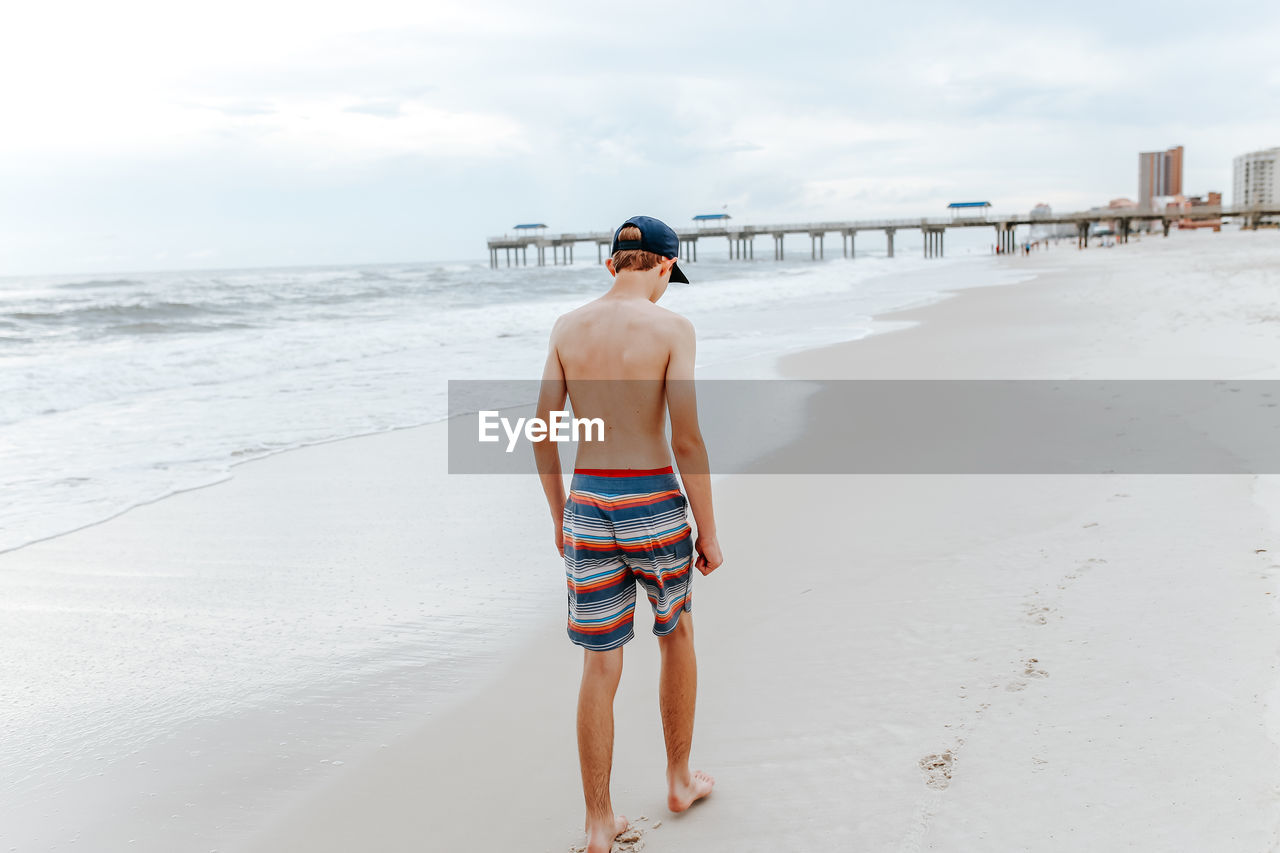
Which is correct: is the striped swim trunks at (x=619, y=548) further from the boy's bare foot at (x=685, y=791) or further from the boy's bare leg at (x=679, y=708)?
the boy's bare foot at (x=685, y=791)

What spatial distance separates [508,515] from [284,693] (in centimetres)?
224

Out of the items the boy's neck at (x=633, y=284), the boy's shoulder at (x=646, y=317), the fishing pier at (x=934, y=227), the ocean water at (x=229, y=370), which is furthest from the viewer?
the fishing pier at (x=934, y=227)

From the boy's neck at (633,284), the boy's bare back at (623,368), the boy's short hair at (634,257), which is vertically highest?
the boy's short hair at (634,257)

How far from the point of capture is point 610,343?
7.43ft

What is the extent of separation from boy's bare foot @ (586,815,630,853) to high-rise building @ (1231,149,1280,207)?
211769mm

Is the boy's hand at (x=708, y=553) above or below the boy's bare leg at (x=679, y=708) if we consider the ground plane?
above

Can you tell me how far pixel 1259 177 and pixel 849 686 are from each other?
22540 centimetres

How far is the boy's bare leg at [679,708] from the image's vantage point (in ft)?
8.00

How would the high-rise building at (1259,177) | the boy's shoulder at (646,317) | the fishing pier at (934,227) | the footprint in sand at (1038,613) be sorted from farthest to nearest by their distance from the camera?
the high-rise building at (1259,177)
the fishing pier at (934,227)
the footprint in sand at (1038,613)
the boy's shoulder at (646,317)

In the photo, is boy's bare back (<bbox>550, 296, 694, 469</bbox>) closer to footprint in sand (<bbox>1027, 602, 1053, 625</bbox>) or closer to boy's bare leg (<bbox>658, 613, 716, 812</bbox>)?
boy's bare leg (<bbox>658, 613, 716, 812</bbox>)

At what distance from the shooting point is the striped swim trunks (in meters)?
2.27

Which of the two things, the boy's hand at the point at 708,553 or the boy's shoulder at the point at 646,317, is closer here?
the boy's shoulder at the point at 646,317

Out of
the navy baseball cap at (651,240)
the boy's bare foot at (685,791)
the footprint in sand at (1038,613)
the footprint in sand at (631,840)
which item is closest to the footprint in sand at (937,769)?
the boy's bare foot at (685,791)

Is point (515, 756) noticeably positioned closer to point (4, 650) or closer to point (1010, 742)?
point (1010, 742)
